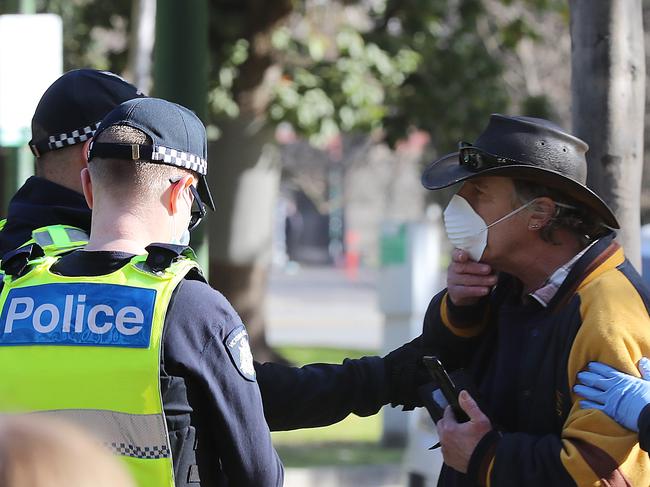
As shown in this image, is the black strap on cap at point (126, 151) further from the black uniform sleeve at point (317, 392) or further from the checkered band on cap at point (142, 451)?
the black uniform sleeve at point (317, 392)

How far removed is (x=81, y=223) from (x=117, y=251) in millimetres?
535

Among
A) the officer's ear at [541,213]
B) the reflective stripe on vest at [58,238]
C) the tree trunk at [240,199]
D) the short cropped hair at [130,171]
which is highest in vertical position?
the short cropped hair at [130,171]

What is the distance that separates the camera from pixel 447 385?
109 inches

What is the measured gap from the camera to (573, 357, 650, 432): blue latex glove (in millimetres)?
2457

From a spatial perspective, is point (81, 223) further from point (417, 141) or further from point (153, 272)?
point (417, 141)

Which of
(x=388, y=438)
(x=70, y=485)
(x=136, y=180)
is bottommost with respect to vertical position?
(x=388, y=438)

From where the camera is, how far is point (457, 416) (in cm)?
277

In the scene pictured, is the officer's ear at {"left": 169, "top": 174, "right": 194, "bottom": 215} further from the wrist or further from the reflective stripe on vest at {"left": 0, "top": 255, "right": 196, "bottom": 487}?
the wrist

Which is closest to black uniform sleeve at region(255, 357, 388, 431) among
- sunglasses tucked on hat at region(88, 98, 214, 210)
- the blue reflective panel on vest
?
sunglasses tucked on hat at region(88, 98, 214, 210)

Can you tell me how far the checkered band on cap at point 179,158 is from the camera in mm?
2512

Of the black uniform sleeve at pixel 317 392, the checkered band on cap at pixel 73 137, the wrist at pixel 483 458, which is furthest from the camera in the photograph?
the black uniform sleeve at pixel 317 392

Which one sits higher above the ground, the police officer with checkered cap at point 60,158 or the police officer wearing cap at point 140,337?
the police officer with checkered cap at point 60,158

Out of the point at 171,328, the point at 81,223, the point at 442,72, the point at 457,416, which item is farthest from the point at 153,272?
the point at 442,72

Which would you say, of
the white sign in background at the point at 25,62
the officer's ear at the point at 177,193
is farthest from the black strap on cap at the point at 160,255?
the white sign in background at the point at 25,62
